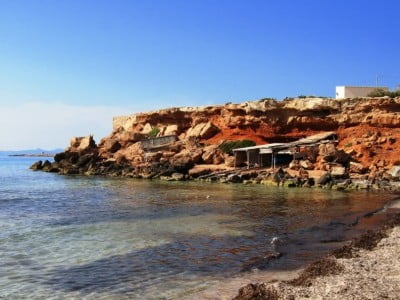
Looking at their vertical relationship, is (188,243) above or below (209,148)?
below

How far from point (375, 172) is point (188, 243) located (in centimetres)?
2498

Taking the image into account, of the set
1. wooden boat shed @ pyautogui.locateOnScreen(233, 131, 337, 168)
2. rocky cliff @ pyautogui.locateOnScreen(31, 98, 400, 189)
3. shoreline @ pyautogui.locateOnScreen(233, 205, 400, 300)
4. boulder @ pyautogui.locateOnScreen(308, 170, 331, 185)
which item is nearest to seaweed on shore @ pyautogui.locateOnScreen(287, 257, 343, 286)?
shoreline @ pyautogui.locateOnScreen(233, 205, 400, 300)

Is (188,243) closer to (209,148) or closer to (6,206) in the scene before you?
(6,206)

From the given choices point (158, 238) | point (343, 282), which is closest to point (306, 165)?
point (158, 238)

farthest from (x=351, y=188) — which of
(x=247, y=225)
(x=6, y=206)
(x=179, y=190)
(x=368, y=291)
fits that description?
(x=368, y=291)

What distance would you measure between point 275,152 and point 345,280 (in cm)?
3207

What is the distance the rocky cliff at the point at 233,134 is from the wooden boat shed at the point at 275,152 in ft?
4.09

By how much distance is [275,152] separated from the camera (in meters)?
40.2

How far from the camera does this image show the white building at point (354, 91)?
53938 mm

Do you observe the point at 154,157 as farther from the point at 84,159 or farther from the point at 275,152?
the point at 275,152

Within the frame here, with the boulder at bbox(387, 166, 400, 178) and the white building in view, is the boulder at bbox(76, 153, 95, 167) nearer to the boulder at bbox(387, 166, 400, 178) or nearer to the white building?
the white building

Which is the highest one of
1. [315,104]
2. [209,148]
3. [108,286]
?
[315,104]

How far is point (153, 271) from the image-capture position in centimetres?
1084

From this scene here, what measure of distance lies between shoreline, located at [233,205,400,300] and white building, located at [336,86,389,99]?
1784 inches
